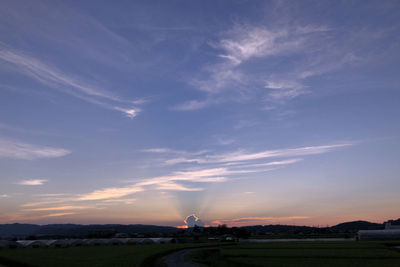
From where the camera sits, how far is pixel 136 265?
1657 inches

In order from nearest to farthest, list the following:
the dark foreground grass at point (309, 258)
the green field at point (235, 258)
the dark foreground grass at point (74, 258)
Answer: the dark foreground grass at point (309, 258), the green field at point (235, 258), the dark foreground grass at point (74, 258)

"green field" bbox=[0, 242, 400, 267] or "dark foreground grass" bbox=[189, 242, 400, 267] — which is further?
"green field" bbox=[0, 242, 400, 267]

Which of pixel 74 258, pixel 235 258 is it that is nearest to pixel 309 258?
pixel 235 258

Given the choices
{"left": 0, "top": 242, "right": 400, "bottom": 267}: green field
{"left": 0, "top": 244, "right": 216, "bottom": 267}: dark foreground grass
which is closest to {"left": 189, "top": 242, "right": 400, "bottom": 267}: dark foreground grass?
{"left": 0, "top": 242, "right": 400, "bottom": 267}: green field

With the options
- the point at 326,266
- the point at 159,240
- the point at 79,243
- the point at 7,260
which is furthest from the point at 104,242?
the point at 326,266

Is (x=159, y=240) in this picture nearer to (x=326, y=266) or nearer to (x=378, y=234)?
(x=378, y=234)

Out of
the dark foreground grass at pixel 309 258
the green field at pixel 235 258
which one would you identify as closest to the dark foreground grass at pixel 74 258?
the green field at pixel 235 258

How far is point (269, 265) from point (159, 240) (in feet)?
305

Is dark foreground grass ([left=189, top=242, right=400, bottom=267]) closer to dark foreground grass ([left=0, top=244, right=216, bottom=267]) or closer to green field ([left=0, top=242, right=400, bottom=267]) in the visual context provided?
green field ([left=0, top=242, right=400, bottom=267])

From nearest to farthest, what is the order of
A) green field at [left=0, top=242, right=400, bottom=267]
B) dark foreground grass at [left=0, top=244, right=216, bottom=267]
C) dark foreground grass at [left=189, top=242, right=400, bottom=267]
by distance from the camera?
dark foreground grass at [left=189, top=242, right=400, bottom=267] < green field at [left=0, top=242, right=400, bottom=267] < dark foreground grass at [left=0, top=244, right=216, bottom=267]

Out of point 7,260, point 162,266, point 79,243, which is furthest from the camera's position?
point 79,243

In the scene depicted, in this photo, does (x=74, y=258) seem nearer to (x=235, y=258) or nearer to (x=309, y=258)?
(x=235, y=258)

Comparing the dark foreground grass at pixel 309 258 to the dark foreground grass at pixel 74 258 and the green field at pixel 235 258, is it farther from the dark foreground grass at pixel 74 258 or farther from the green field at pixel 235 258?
the dark foreground grass at pixel 74 258

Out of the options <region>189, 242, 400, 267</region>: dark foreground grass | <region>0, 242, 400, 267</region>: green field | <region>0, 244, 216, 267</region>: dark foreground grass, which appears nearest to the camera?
<region>189, 242, 400, 267</region>: dark foreground grass
